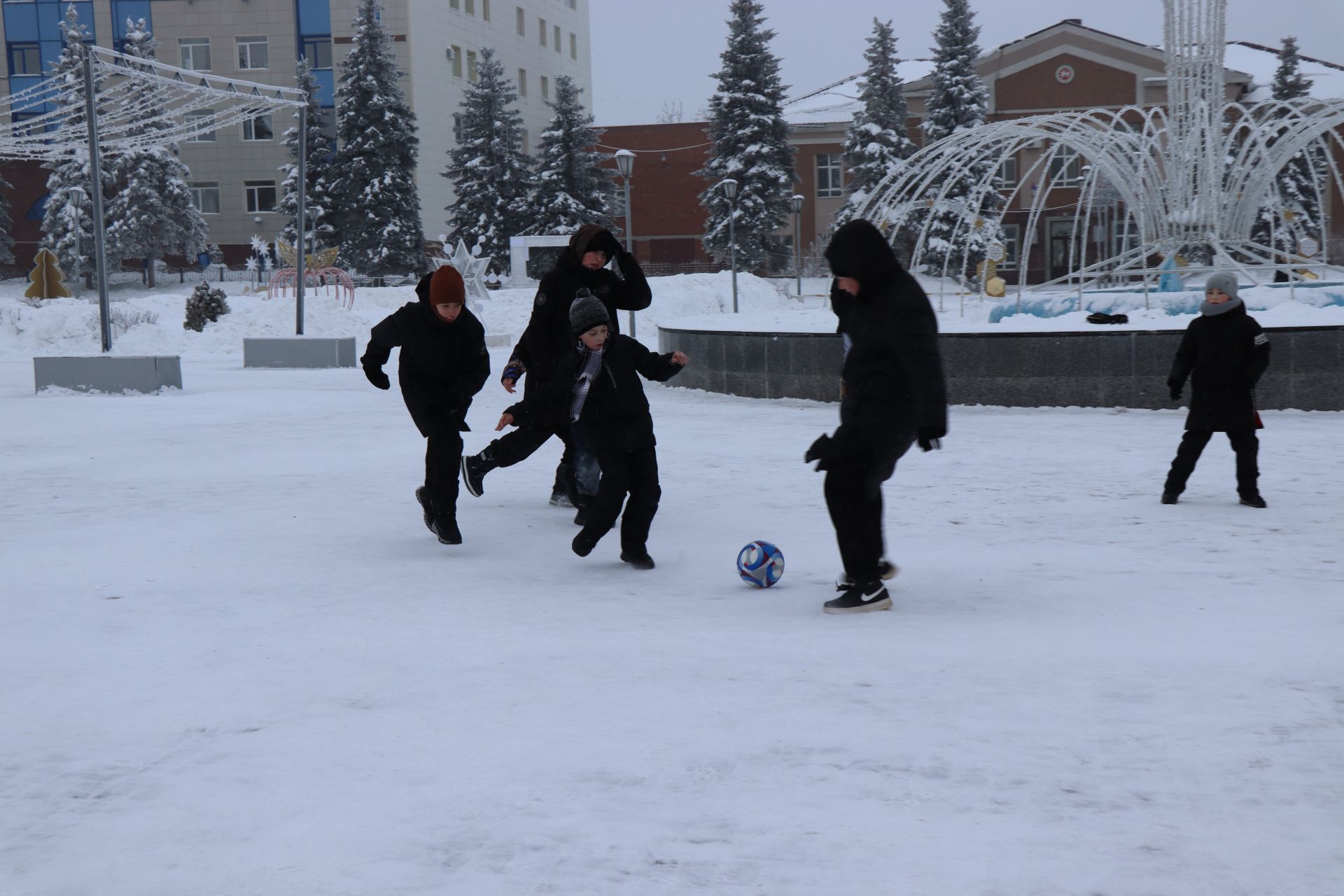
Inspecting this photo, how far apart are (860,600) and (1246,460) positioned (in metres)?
3.43

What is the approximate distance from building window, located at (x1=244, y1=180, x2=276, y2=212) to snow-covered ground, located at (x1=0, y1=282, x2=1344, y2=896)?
53.2m

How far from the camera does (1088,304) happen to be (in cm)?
1639

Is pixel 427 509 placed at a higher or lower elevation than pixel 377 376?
lower

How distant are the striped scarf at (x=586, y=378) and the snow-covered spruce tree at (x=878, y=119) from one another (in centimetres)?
4273

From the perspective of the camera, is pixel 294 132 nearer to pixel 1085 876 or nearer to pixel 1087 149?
pixel 1087 149

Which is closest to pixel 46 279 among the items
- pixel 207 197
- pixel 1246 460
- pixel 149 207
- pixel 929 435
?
pixel 149 207

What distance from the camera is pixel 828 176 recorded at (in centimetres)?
5819

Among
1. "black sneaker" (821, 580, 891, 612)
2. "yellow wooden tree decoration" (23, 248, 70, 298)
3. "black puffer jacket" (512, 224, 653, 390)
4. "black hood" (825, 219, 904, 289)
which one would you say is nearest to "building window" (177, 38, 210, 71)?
"yellow wooden tree decoration" (23, 248, 70, 298)

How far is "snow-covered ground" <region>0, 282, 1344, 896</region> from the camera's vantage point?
116 inches

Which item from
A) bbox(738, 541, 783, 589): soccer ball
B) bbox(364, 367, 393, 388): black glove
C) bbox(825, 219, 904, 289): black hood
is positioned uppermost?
bbox(825, 219, 904, 289): black hood

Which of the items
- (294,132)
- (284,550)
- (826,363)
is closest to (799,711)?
(284,550)

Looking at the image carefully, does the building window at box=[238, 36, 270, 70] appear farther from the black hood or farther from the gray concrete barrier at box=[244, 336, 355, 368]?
the black hood

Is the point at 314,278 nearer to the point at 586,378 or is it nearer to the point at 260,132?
the point at 260,132

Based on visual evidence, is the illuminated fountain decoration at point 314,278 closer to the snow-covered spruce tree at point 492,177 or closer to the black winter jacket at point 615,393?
the snow-covered spruce tree at point 492,177
